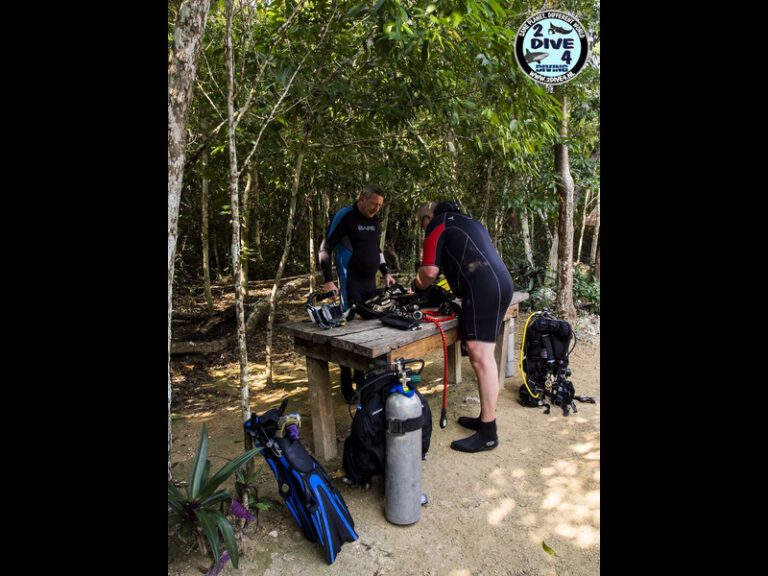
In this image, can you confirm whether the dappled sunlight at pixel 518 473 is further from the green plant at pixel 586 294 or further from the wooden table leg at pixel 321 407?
the green plant at pixel 586 294

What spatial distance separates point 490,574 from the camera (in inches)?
86.6

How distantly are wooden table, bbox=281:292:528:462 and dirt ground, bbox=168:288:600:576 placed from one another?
0.29 m

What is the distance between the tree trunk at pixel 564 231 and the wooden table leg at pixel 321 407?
4291 mm

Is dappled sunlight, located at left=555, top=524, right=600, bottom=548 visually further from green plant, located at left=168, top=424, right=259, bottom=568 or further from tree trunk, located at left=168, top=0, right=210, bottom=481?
tree trunk, located at left=168, top=0, right=210, bottom=481

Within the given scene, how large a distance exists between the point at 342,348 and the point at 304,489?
91 cm

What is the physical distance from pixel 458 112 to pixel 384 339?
103 inches

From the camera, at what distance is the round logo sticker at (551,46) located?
3.44 meters

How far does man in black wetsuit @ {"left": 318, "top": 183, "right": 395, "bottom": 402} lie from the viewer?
3.93 meters

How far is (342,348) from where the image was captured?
2.92 metres

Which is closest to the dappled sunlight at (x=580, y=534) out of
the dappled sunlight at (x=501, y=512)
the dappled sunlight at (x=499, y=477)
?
the dappled sunlight at (x=501, y=512)

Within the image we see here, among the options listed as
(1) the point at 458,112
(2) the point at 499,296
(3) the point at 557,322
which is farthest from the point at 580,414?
(1) the point at 458,112

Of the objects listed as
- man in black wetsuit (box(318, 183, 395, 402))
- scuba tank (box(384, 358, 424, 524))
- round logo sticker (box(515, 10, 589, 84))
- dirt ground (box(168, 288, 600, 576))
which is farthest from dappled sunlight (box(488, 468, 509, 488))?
round logo sticker (box(515, 10, 589, 84))

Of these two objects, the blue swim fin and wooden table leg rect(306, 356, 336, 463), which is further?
wooden table leg rect(306, 356, 336, 463)

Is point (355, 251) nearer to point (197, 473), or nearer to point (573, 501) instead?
point (197, 473)
